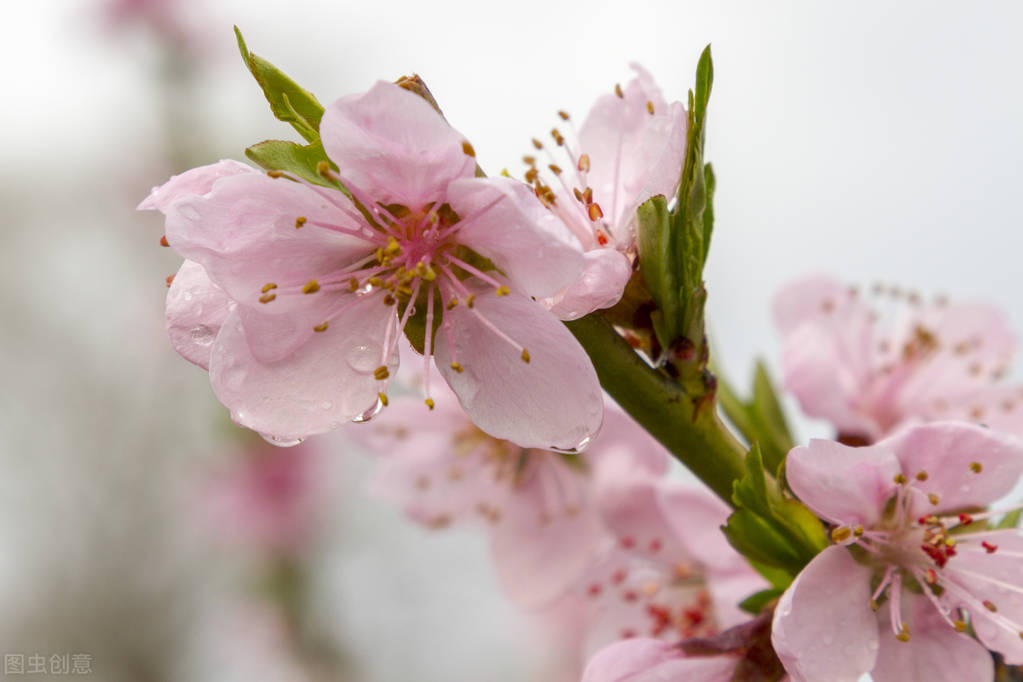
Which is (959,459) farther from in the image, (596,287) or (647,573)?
(647,573)

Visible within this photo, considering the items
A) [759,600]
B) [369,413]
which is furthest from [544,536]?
[369,413]

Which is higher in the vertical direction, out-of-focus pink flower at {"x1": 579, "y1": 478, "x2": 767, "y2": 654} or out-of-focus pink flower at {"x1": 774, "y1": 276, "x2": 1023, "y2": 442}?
out-of-focus pink flower at {"x1": 774, "y1": 276, "x2": 1023, "y2": 442}

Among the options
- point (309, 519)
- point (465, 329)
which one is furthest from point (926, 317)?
point (309, 519)

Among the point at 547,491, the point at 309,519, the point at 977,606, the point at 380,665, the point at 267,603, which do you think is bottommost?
the point at 380,665

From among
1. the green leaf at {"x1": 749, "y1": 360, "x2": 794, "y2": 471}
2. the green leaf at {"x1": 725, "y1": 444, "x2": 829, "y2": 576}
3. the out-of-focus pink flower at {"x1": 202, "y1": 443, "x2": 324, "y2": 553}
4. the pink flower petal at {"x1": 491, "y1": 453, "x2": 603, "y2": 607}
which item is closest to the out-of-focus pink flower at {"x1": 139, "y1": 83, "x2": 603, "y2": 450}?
the green leaf at {"x1": 725, "y1": 444, "x2": 829, "y2": 576}

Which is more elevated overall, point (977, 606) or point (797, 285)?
point (797, 285)

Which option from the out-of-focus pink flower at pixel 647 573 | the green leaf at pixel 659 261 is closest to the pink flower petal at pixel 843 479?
the green leaf at pixel 659 261

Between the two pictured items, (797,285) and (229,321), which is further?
(797,285)

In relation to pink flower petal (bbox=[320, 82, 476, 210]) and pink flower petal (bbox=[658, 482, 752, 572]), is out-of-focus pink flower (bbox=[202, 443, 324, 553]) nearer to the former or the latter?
pink flower petal (bbox=[658, 482, 752, 572])

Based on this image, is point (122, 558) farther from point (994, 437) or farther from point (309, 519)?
point (994, 437)
